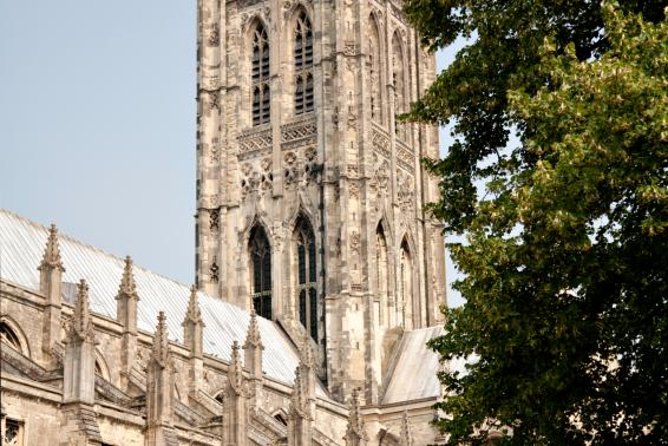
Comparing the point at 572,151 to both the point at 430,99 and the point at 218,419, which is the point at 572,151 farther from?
the point at 218,419

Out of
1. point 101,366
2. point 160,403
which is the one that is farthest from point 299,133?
point 160,403

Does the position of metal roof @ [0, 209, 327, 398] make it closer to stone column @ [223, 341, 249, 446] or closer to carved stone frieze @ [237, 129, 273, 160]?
stone column @ [223, 341, 249, 446]

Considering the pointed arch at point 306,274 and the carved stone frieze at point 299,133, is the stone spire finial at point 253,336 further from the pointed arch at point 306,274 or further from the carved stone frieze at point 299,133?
the carved stone frieze at point 299,133

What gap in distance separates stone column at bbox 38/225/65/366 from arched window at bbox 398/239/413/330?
718 inches

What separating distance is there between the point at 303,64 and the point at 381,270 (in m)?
8.29

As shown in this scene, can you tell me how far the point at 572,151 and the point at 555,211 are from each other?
0.70m

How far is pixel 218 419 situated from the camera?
3103 cm

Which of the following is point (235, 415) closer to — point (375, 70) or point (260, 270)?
point (260, 270)

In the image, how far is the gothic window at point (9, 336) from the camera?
29.6 m

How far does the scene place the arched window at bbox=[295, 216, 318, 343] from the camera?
4397 cm

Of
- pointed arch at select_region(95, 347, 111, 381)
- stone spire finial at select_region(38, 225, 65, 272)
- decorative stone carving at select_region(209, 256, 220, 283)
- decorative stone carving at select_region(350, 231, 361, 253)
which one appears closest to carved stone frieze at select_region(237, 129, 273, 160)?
decorative stone carving at select_region(209, 256, 220, 283)

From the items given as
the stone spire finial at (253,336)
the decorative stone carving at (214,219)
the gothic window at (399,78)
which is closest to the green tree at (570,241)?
the stone spire finial at (253,336)

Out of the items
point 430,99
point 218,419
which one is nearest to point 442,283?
point 218,419

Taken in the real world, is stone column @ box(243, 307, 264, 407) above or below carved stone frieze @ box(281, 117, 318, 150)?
below
